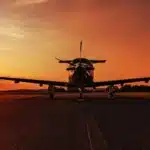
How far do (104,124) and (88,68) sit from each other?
113ft

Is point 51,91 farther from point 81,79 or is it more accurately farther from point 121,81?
point 121,81

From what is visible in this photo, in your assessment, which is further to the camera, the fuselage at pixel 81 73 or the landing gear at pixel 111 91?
the landing gear at pixel 111 91

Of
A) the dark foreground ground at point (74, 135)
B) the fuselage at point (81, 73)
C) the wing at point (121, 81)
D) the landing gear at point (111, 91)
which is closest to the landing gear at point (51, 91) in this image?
the fuselage at point (81, 73)

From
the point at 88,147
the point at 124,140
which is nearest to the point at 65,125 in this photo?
the point at 124,140

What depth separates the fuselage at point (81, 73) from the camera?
179 feet

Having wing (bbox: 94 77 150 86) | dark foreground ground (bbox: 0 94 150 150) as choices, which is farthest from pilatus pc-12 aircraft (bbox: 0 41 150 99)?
dark foreground ground (bbox: 0 94 150 150)

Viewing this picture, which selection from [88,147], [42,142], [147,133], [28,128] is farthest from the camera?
[28,128]

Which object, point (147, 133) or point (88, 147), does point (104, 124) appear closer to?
point (147, 133)

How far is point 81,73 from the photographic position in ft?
179

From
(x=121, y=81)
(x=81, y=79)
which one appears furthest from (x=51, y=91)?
(x=121, y=81)

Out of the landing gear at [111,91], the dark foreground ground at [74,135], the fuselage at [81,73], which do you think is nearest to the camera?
the dark foreground ground at [74,135]

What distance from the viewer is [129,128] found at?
20.1 m

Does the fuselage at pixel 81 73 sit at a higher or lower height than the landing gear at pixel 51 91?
higher

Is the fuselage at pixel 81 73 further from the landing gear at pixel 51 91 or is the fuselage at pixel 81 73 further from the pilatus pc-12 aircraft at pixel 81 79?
the landing gear at pixel 51 91
